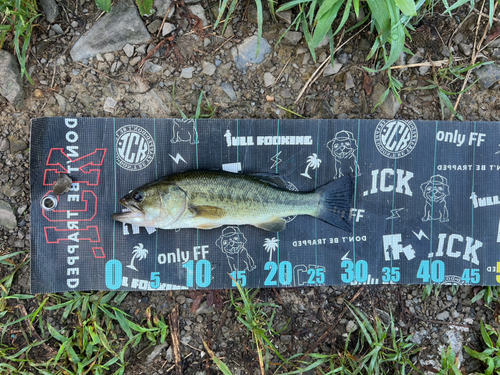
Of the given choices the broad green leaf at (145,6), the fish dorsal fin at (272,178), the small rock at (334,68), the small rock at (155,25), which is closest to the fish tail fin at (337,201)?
the fish dorsal fin at (272,178)

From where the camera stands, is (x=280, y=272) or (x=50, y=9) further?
(x=280, y=272)

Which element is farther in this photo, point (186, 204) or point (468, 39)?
point (468, 39)

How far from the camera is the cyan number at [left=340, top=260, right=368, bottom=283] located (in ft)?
11.7

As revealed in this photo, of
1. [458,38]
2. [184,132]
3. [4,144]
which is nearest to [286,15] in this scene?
[184,132]

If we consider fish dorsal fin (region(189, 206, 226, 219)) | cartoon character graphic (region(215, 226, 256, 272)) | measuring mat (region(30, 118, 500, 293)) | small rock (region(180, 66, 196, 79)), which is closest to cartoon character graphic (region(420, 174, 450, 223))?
measuring mat (region(30, 118, 500, 293))

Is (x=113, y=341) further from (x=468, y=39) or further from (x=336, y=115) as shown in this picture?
(x=468, y=39)

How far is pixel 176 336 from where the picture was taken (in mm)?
3488

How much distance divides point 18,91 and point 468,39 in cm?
498

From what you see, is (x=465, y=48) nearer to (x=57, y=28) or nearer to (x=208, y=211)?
(x=208, y=211)

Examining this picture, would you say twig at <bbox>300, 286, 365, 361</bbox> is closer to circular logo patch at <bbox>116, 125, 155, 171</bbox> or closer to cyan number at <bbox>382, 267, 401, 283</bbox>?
cyan number at <bbox>382, 267, 401, 283</bbox>

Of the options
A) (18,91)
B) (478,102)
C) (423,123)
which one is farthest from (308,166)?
(18,91)

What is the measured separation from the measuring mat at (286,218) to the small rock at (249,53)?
0.69 m

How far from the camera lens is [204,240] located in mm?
3561

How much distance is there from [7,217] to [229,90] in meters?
2.77
